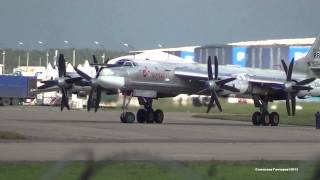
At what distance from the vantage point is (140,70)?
47.2 m

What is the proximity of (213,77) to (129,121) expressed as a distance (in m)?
6.41

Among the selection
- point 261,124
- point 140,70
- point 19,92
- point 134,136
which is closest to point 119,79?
point 140,70

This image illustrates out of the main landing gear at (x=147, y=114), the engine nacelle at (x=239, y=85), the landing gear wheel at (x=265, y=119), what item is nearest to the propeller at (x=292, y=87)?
the landing gear wheel at (x=265, y=119)

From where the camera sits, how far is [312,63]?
55.1 metres

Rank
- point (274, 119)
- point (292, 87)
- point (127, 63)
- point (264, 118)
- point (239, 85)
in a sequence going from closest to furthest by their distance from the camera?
point (127, 63), point (239, 85), point (292, 87), point (264, 118), point (274, 119)

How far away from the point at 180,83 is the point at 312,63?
477 inches

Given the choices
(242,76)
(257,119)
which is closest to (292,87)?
(257,119)

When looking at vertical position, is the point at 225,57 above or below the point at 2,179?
above

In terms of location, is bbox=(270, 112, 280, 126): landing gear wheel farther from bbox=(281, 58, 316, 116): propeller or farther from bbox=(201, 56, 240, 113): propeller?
bbox=(201, 56, 240, 113): propeller

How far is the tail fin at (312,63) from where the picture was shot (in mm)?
54162

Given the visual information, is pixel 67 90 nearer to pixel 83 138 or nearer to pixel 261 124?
pixel 261 124

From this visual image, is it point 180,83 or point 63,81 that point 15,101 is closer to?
point 63,81

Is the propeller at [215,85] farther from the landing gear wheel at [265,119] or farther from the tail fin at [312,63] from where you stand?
the tail fin at [312,63]

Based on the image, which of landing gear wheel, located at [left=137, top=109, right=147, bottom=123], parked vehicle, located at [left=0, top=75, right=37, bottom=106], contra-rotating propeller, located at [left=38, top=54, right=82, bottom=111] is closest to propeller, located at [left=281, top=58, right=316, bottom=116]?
landing gear wheel, located at [left=137, top=109, right=147, bottom=123]
